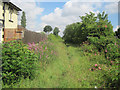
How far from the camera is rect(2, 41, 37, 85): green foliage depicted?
4.38 m

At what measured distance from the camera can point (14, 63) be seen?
440 cm

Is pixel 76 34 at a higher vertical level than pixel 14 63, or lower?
higher

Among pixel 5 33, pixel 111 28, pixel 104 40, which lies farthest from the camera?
pixel 111 28

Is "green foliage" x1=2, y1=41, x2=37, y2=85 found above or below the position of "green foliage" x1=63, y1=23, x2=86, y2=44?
below

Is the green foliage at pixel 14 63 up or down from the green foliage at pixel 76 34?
down

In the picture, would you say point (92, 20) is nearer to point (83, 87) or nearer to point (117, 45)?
point (117, 45)

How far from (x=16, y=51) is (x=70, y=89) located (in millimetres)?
2707

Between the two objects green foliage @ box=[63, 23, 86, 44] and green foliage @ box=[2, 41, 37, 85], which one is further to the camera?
green foliage @ box=[63, 23, 86, 44]

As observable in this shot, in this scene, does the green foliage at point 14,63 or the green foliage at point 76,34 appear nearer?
the green foliage at point 14,63

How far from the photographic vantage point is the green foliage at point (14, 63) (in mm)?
4379

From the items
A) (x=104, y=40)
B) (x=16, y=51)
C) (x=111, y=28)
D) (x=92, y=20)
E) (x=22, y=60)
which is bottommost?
(x=22, y=60)

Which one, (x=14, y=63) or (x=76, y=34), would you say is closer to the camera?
(x=14, y=63)

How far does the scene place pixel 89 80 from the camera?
209 inches

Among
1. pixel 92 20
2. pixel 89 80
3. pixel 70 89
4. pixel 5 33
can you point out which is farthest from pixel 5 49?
pixel 92 20
